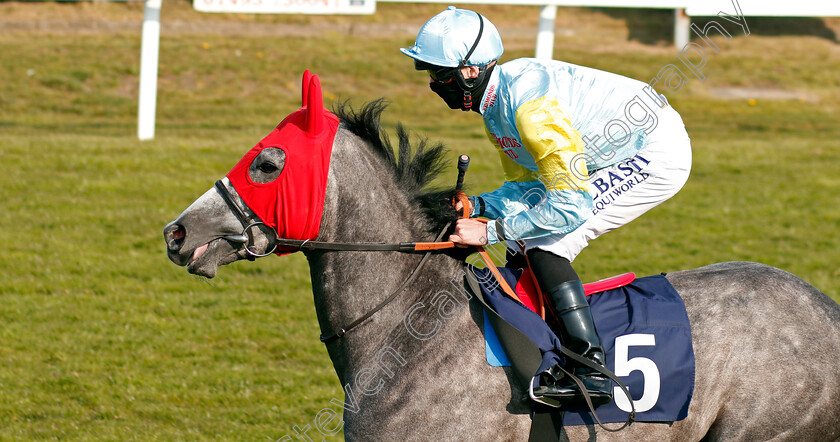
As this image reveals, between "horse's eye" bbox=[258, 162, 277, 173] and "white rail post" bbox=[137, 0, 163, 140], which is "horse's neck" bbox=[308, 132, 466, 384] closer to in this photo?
"horse's eye" bbox=[258, 162, 277, 173]

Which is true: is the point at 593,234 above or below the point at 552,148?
below

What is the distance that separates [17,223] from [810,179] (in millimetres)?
9324

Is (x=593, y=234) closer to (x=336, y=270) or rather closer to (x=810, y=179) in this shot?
(x=336, y=270)

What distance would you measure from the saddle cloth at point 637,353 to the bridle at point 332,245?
0.88 feet

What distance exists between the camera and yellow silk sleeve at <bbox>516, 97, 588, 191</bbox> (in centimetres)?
304

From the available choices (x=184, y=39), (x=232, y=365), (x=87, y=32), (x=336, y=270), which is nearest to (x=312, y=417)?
(x=232, y=365)

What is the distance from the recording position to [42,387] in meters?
5.40

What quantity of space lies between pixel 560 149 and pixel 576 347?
0.75 m

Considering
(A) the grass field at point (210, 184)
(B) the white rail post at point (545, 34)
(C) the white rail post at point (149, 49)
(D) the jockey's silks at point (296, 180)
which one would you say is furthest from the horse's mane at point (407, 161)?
(B) the white rail post at point (545, 34)

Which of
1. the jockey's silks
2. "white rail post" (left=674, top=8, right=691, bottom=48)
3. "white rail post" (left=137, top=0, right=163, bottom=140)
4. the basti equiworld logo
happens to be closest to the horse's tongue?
the jockey's silks

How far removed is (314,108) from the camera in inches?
118

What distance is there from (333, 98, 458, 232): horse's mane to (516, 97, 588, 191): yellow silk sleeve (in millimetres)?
460

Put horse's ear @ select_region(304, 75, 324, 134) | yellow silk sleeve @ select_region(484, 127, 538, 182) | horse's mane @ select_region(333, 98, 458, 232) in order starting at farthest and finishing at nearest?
yellow silk sleeve @ select_region(484, 127, 538, 182), horse's mane @ select_region(333, 98, 458, 232), horse's ear @ select_region(304, 75, 324, 134)

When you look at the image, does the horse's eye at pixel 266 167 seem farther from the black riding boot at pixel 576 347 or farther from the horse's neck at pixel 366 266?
the black riding boot at pixel 576 347
